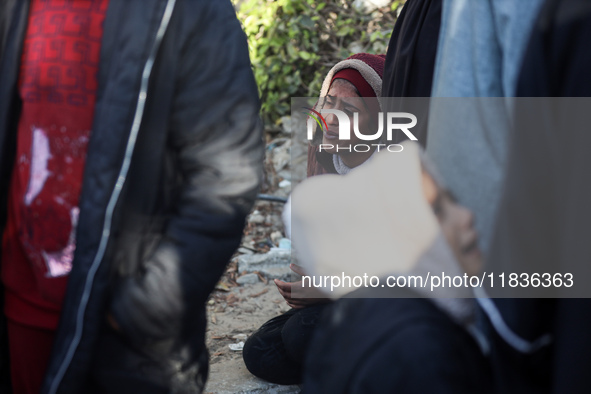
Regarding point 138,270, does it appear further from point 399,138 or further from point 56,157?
point 399,138

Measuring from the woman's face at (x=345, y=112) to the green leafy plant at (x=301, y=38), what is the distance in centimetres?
255

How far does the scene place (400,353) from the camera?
2.91ft

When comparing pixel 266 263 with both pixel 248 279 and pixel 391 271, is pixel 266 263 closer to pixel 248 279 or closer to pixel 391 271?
pixel 248 279

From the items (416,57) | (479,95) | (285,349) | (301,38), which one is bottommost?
(285,349)

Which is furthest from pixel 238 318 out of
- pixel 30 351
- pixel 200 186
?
pixel 200 186

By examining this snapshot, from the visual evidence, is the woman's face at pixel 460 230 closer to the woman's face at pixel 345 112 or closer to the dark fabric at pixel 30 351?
the dark fabric at pixel 30 351

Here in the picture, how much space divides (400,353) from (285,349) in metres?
1.51

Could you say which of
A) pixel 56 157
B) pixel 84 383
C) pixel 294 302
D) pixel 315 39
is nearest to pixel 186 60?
pixel 56 157

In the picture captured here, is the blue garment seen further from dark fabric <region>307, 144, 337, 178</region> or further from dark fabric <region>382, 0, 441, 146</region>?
dark fabric <region>307, 144, 337, 178</region>

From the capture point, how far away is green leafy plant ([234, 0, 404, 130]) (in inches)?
200

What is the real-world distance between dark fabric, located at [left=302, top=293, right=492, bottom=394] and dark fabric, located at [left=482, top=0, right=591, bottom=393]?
5cm

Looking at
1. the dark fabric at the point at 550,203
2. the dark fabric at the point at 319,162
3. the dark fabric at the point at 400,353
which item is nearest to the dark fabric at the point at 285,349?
the dark fabric at the point at 319,162

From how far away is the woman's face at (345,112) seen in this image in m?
2.52

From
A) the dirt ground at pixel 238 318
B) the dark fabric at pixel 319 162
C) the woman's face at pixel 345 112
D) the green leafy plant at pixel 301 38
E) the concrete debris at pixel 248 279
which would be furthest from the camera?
the green leafy plant at pixel 301 38
